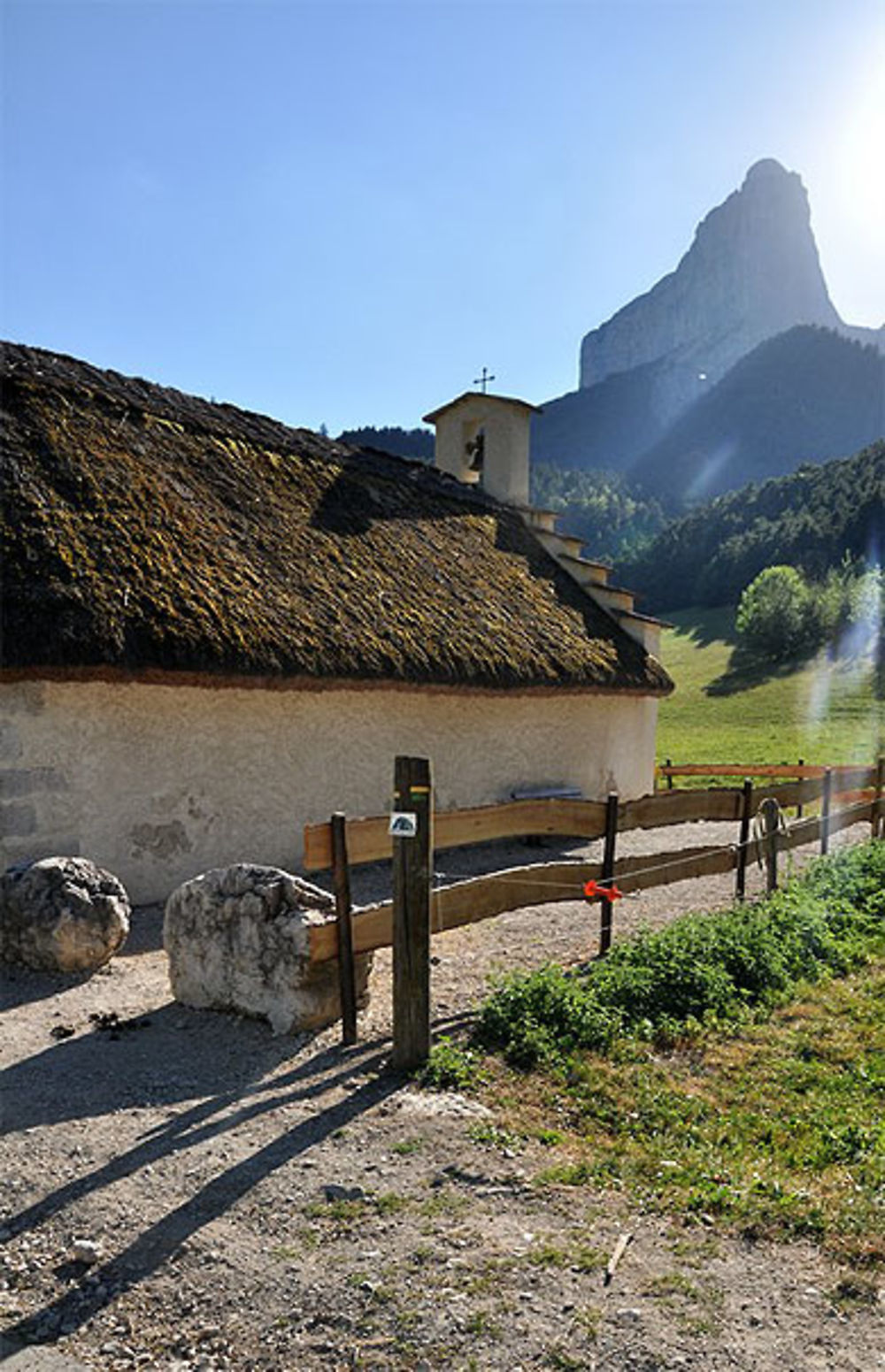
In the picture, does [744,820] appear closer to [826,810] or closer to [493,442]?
[826,810]

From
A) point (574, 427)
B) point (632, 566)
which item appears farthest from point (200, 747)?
point (574, 427)

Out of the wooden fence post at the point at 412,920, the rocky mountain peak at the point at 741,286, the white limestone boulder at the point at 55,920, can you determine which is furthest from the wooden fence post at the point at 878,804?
the rocky mountain peak at the point at 741,286

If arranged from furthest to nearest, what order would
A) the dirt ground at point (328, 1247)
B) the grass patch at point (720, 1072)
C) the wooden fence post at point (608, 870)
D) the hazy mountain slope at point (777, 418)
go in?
the hazy mountain slope at point (777, 418) < the wooden fence post at point (608, 870) < the grass patch at point (720, 1072) < the dirt ground at point (328, 1247)

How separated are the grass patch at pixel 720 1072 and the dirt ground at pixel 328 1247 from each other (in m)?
0.25

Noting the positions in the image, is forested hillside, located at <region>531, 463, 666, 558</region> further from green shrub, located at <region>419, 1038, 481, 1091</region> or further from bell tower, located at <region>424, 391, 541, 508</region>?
green shrub, located at <region>419, 1038, 481, 1091</region>

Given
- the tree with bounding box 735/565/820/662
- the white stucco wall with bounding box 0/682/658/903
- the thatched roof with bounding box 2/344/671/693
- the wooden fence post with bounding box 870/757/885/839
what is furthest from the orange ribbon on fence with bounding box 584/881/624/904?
the tree with bounding box 735/565/820/662

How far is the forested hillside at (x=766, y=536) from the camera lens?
6103 centimetres

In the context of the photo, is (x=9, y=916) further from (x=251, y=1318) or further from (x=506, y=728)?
(x=506, y=728)

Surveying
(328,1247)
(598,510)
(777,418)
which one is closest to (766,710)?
(328,1247)

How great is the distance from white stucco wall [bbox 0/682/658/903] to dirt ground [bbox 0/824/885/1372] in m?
3.09

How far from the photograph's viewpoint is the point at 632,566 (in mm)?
76500

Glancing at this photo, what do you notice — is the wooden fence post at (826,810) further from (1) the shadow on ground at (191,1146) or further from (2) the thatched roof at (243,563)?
(1) the shadow on ground at (191,1146)

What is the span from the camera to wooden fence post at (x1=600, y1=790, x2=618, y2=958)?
6695mm

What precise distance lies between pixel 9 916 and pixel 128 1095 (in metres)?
2.21
